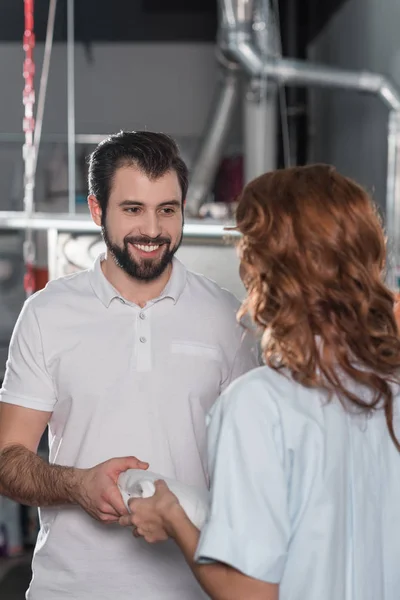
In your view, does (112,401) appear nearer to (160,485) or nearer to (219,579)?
(160,485)

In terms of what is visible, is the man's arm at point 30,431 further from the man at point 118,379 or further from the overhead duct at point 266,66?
the overhead duct at point 266,66

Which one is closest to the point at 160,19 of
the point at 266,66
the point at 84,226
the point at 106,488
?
the point at 266,66

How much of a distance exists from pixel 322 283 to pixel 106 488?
396 mm

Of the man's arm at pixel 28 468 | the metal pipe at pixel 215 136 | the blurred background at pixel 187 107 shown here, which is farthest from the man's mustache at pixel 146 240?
the metal pipe at pixel 215 136

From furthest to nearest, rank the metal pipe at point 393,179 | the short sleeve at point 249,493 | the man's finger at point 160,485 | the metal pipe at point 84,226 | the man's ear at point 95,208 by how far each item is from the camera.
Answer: the metal pipe at point 393,179 < the metal pipe at point 84,226 < the man's ear at point 95,208 < the man's finger at point 160,485 < the short sleeve at point 249,493

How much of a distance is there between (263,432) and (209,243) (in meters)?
1.85

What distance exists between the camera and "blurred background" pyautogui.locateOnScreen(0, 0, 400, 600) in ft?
9.34

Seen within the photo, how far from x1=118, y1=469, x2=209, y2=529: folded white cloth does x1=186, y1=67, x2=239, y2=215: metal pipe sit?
2987 mm

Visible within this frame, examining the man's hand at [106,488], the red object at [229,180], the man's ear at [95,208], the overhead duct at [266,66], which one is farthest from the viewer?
the red object at [229,180]

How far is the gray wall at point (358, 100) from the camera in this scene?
395cm

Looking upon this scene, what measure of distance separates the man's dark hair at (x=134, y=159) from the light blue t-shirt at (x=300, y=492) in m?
0.48

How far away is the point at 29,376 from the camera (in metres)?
1.25

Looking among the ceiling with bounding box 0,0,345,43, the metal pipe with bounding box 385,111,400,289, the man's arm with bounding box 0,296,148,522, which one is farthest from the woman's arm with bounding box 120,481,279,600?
the ceiling with bounding box 0,0,345,43

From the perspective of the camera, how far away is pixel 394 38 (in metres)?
3.82
